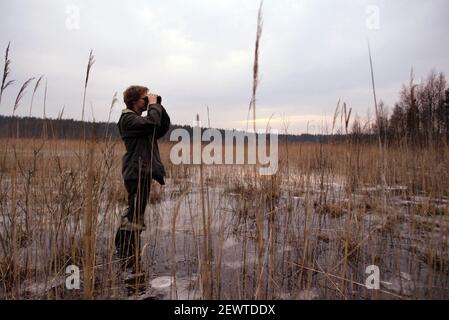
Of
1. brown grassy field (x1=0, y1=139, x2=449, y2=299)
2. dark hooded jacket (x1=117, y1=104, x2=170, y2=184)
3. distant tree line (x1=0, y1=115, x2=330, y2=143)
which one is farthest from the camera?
dark hooded jacket (x1=117, y1=104, x2=170, y2=184)

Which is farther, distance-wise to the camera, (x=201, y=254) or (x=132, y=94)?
(x=132, y=94)

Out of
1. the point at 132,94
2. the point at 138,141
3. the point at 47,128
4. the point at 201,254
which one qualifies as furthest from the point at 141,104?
the point at 201,254

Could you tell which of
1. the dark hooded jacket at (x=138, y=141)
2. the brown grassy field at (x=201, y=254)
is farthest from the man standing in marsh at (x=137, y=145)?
the brown grassy field at (x=201, y=254)

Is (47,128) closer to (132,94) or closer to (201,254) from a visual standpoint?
(132,94)

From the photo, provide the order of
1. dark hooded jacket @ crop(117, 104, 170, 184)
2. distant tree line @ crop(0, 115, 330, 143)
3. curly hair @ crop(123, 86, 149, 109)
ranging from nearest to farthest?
distant tree line @ crop(0, 115, 330, 143)
dark hooded jacket @ crop(117, 104, 170, 184)
curly hair @ crop(123, 86, 149, 109)

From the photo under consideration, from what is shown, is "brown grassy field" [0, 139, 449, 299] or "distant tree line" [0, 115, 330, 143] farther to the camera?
"distant tree line" [0, 115, 330, 143]

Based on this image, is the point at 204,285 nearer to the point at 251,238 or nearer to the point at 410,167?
the point at 251,238

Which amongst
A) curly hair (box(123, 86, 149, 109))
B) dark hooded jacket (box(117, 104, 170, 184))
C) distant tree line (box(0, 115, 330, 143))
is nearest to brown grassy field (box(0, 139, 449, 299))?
distant tree line (box(0, 115, 330, 143))

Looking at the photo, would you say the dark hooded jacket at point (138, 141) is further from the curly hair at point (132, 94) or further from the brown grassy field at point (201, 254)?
the brown grassy field at point (201, 254)

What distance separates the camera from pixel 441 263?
1.66 metres

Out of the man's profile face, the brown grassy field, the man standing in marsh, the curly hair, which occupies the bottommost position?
the brown grassy field

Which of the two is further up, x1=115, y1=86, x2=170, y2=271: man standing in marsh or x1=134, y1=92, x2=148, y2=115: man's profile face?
x1=134, y1=92, x2=148, y2=115: man's profile face

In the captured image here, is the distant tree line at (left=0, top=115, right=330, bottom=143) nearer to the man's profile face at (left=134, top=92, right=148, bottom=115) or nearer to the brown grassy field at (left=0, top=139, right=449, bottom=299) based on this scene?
the brown grassy field at (left=0, top=139, right=449, bottom=299)
